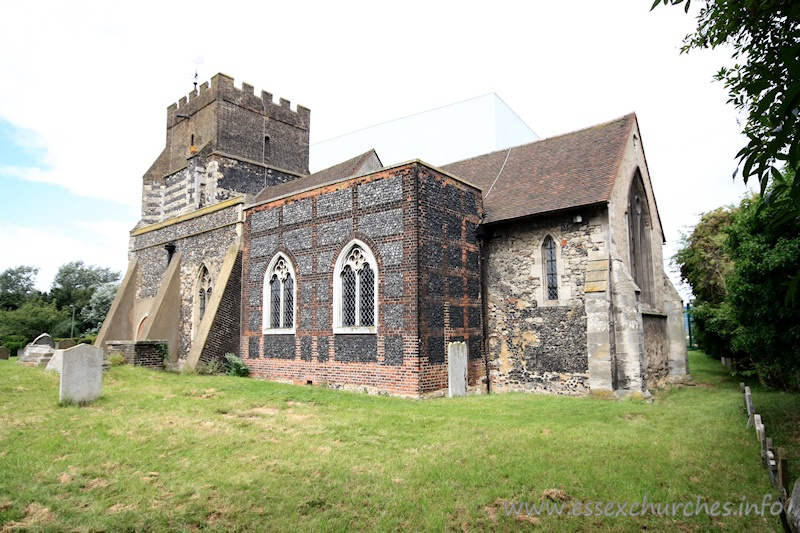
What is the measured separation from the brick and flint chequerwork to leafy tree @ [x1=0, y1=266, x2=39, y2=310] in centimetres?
4428

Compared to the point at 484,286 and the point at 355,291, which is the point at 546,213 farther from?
the point at 355,291

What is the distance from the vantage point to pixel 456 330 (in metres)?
13.9

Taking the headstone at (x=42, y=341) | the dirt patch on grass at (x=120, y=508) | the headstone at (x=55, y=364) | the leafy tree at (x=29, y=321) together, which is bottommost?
the dirt patch on grass at (x=120, y=508)

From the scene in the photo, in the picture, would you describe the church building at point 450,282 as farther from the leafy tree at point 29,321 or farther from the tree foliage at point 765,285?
the leafy tree at point 29,321

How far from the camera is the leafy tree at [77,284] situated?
4950 cm

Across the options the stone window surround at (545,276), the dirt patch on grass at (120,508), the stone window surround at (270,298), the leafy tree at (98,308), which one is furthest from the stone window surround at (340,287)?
the leafy tree at (98,308)

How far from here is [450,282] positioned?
45.7 ft

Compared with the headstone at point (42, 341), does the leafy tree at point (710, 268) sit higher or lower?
higher

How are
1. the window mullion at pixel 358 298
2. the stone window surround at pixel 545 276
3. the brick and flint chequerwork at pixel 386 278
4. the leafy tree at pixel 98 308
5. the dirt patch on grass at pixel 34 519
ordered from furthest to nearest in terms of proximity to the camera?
the leafy tree at pixel 98 308 < the stone window surround at pixel 545 276 < the window mullion at pixel 358 298 < the brick and flint chequerwork at pixel 386 278 < the dirt patch on grass at pixel 34 519

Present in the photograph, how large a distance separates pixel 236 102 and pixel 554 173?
18.0 meters

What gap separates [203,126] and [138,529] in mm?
25348

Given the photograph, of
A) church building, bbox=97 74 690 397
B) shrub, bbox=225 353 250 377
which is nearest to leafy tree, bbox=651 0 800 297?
church building, bbox=97 74 690 397

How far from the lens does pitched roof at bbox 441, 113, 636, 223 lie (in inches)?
564

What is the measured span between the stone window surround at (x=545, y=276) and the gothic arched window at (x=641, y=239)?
334 cm
